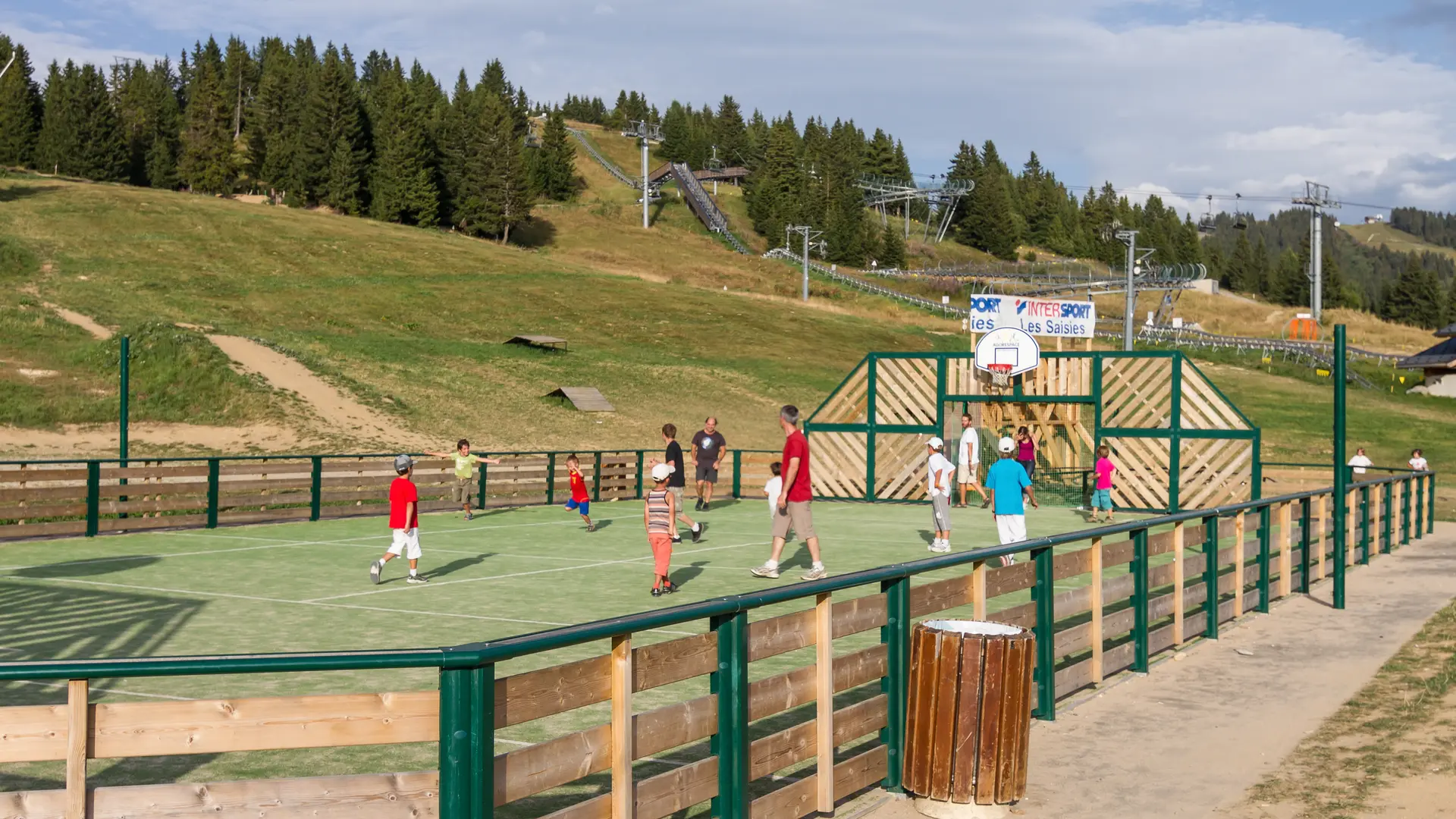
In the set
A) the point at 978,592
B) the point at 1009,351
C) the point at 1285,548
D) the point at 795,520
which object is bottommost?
the point at 1285,548

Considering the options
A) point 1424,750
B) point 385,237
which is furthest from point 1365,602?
point 385,237

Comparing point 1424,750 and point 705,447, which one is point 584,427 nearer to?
point 705,447

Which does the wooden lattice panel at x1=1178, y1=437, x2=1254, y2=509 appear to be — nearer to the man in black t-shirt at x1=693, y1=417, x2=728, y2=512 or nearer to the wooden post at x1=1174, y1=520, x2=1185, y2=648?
the man in black t-shirt at x1=693, y1=417, x2=728, y2=512

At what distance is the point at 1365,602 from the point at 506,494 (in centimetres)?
1816

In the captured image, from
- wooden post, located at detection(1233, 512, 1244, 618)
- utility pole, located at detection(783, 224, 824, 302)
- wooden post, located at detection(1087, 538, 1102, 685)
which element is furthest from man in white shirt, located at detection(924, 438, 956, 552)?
utility pole, located at detection(783, 224, 824, 302)

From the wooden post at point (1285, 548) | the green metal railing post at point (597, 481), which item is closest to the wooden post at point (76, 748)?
the wooden post at point (1285, 548)

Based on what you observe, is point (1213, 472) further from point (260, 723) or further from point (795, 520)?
point (260, 723)

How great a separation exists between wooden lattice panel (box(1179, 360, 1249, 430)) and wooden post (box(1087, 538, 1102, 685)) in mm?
19963

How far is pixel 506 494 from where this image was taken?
3012 centimetres

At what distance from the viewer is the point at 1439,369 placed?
83.8 m

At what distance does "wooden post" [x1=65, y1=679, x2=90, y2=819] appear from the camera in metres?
4.68

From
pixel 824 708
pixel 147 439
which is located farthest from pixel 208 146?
pixel 824 708

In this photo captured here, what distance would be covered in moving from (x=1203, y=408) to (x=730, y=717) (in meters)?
25.5

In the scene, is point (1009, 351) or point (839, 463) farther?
point (839, 463)
